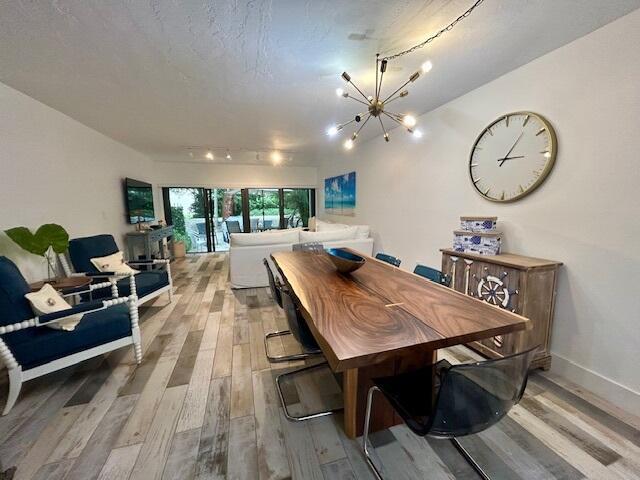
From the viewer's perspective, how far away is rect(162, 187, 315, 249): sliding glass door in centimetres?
657

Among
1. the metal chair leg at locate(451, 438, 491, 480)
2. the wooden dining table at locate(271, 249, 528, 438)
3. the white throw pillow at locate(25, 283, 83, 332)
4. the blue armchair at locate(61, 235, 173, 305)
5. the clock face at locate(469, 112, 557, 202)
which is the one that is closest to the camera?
the wooden dining table at locate(271, 249, 528, 438)

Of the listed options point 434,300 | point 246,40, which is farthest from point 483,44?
point 434,300

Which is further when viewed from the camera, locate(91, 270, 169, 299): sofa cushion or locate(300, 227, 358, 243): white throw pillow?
locate(300, 227, 358, 243): white throw pillow

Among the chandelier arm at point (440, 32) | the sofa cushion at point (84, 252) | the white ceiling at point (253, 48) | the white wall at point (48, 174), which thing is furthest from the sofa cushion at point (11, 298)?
the chandelier arm at point (440, 32)

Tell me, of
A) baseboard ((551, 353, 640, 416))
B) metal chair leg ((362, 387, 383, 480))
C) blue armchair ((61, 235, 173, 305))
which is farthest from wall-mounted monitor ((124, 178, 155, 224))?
baseboard ((551, 353, 640, 416))

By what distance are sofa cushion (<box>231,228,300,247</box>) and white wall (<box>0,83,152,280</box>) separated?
1878mm

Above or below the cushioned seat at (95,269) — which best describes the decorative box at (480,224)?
above

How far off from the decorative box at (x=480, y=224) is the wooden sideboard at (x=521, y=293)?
246mm

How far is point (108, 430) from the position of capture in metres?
1.53

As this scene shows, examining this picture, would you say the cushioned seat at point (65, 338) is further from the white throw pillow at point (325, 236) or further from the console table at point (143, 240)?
the console table at point (143, 240)

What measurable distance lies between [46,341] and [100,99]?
7.56ft

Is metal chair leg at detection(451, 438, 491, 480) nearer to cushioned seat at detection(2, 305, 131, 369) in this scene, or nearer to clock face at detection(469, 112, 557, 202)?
clock face at detection(469, 112, 557, 202)

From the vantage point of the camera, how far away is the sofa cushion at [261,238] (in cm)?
391

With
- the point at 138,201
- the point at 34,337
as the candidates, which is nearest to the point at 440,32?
the point at 34,337
